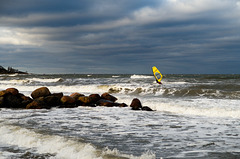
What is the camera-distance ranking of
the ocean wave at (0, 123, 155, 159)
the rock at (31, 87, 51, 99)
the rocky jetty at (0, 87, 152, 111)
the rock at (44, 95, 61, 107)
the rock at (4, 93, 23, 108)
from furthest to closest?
the rock at (31, 87, 51, 99)
the rock at (44, 95, 61, 107)
the rock at (4, 93, 23, 108)
the rocky jetty at (0, 87, 152, 111)
the ocean wave at (0, 123, 155, 159)

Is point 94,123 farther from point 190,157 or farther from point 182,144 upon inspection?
point 190,157

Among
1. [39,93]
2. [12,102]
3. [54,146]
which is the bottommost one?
[54,146]

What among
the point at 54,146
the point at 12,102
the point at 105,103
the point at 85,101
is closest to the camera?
the point at 54,146

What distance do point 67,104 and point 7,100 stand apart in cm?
309

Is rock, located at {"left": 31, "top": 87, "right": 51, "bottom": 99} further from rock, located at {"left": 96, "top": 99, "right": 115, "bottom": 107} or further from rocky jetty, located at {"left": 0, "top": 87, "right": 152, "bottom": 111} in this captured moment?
rock, located at {"left": 96, "top": 99, "right": 115, "bottom": 107}

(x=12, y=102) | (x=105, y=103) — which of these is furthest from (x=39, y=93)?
(x=105, y=103)

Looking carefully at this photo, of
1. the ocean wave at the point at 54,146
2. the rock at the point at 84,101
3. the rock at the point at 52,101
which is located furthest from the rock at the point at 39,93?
the ocean wave at the point at 54,146

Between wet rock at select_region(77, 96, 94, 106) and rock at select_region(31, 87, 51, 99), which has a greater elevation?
rock at select_region(31, 87, 51, 99)

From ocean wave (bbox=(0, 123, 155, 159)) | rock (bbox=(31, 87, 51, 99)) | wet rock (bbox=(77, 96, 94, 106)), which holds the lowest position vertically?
ocean wave (bbox=(0, 123, 155, 159))

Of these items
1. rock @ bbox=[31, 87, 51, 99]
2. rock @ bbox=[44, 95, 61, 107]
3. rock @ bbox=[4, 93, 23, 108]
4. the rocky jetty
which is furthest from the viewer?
rock @ bbox=[31, 87, 51, 99]

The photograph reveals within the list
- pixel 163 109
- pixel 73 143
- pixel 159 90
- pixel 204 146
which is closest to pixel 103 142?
pixel 73 143

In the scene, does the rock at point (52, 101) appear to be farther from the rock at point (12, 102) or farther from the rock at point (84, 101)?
the rock at point (12, 102)

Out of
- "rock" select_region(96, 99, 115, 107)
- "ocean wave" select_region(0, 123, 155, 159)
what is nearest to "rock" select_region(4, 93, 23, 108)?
"rock" select_region(96, 99, 115, 107)

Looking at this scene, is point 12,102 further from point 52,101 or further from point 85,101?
point 85,101
